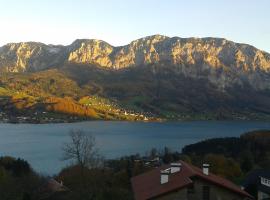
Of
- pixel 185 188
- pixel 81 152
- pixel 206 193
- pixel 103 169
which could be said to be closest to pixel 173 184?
pixel 185 188

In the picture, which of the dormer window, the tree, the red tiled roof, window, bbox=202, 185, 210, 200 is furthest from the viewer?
the tree

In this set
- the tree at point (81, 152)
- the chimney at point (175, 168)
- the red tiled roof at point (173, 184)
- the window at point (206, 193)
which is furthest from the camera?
the tree at point (81, 152)

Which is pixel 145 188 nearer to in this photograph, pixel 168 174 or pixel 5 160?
pixel 168 174

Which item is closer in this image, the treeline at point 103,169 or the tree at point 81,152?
the treeline at point 103,169

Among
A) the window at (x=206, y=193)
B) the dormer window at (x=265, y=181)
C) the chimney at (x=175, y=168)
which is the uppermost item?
the chimney at (x=175, y=168)

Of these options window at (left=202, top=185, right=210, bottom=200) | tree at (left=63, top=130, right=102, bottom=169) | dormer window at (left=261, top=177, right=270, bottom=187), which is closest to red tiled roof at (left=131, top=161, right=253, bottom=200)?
window at (left=202, top=185, right=210, bottom=200)

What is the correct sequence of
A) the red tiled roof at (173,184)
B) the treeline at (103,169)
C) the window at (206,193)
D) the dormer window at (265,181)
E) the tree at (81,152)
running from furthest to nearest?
the tree at (81,152)
the dormer window at (265,181)
the treeline at (103,169)
the window at (206,193)
the red tiled roof at (173,184)

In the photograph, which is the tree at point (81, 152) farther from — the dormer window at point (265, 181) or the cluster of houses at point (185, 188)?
Result: the cluster of houses at point (185, 188)

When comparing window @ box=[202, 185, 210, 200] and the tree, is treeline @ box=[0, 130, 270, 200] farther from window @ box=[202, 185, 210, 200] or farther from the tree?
window @ box=[202, 185, 210, 200]

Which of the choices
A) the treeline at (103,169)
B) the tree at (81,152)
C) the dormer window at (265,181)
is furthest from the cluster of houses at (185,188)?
the tree at (81,152)

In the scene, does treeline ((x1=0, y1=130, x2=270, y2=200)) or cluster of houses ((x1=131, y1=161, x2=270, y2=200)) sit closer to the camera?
cluster of houses ((x1=131, y1=161, x2=270, y2=200))

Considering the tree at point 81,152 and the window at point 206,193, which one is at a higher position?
the window at point 206,193

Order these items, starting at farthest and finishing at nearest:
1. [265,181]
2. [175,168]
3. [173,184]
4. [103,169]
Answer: [103,169] < [265,181] < [175,168] < [173,184]

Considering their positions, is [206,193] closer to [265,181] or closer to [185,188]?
[185,188]
